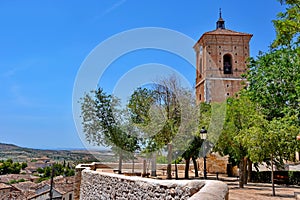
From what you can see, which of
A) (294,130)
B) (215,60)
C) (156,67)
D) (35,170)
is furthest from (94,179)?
(35,170)

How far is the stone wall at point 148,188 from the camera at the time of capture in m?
4.15

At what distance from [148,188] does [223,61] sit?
34.9m

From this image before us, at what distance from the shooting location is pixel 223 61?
129 feet

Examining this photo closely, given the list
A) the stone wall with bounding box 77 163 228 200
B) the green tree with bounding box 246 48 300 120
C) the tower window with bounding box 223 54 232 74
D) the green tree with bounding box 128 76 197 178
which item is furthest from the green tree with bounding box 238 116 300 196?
the tower window with bounding box 223 54 232 74

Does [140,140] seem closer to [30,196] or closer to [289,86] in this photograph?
[289,86]

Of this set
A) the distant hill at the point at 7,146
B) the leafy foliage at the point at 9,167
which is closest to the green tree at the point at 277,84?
the distant hill at the point at 7,146

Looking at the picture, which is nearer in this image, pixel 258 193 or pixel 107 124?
pixel 258 193

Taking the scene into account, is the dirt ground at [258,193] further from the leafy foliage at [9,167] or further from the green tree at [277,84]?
the leafy foliage at [9,167]

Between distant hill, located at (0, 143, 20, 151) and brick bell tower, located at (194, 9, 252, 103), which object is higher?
brick bell tower, located at (194, 9, 252, 103)

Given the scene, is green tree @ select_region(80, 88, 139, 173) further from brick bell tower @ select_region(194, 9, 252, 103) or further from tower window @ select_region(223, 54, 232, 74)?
tower window @ select_region(223, 54, 232, 74)

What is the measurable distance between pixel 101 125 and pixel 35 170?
36.4 metres

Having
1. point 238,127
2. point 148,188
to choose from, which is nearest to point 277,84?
point 238,127

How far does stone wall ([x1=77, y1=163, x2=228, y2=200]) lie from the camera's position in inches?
163

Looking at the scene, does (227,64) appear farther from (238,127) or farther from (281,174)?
(238,127)
